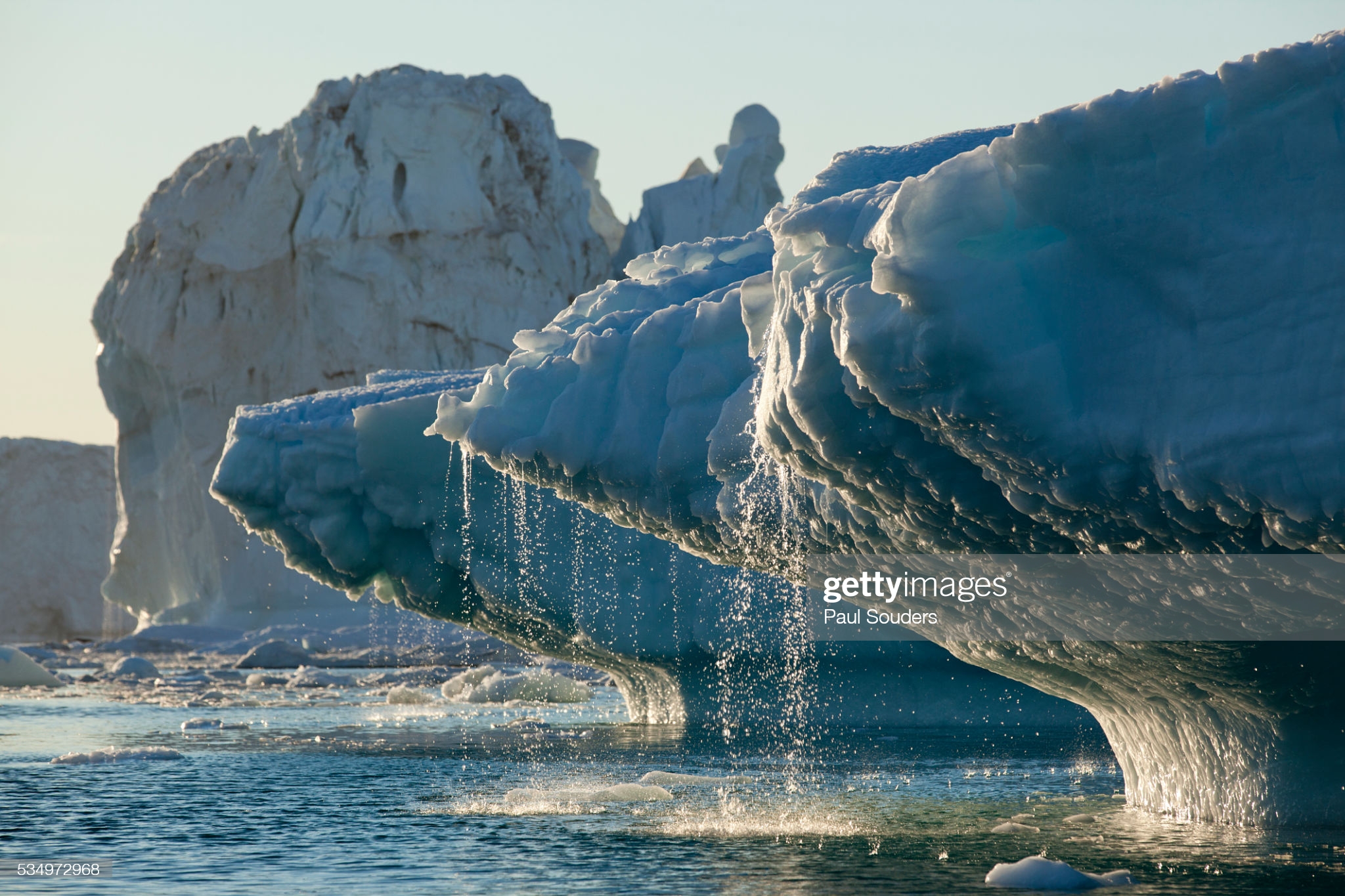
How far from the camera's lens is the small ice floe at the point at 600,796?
35.9ft

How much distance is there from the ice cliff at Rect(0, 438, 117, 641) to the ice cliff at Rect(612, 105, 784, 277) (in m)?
27.7

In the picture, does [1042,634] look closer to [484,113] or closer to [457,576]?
[457,576]

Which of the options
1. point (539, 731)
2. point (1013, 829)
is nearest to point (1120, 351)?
point (1013, 829)

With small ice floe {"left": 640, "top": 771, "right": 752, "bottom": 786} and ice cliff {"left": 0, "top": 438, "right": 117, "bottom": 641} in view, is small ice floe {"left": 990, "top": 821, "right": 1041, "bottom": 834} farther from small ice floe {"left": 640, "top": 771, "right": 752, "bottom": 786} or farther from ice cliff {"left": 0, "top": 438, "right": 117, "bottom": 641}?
ice cliff {"left": 0, "top": 438, "right": 117, "bottom": 641}

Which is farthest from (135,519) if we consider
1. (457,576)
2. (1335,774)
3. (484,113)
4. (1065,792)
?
(1335,774)

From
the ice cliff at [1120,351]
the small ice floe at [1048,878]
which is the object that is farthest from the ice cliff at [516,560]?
the small ice floe at [1048,878]

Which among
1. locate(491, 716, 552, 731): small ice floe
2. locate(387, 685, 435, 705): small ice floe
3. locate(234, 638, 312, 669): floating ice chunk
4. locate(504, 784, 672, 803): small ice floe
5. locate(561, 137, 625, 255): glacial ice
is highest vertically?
locate(561, 137, 625, 255): glacial ice

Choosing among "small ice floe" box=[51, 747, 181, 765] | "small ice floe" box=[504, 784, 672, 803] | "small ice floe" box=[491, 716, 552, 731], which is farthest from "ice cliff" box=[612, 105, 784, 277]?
"small ice floe" box=[504, 784, 672, 803]

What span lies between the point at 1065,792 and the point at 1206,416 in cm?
627

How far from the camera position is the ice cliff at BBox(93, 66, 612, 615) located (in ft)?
128

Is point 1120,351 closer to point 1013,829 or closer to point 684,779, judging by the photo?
point 1013,829

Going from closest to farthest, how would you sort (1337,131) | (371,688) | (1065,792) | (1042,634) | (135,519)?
(1337,131)
(1042,634)
(1065,792)
(371,688)
(135,519)

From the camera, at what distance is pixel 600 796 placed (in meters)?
11.0

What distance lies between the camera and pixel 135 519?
42.5m
